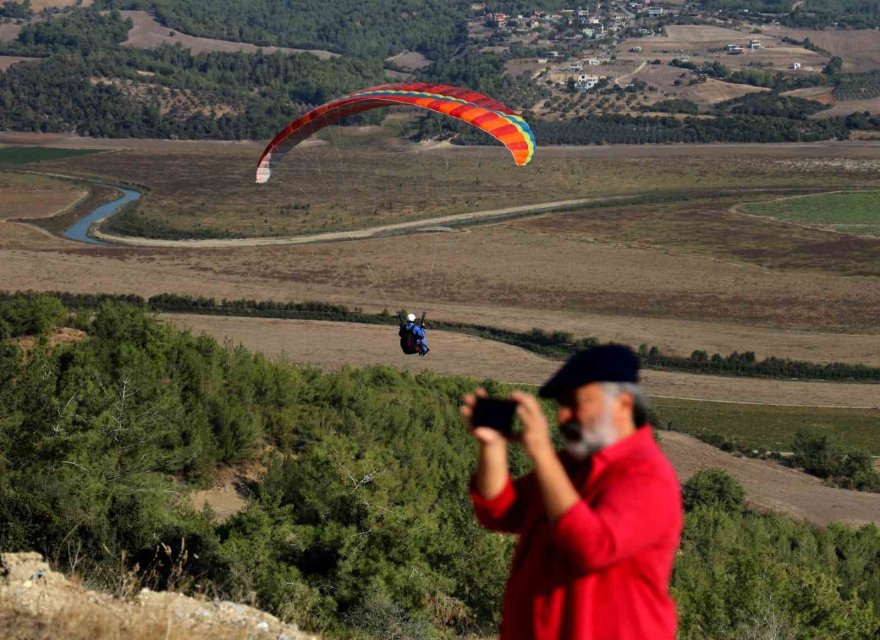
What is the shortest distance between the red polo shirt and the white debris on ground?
173 centimetres

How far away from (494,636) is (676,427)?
24354 mm

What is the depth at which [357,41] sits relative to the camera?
182500mm

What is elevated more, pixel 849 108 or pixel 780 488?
pixel 849 108

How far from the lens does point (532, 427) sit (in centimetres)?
360

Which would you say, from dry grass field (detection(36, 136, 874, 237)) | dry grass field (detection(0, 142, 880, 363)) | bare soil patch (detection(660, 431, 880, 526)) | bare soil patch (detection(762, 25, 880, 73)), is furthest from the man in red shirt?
A: bare soil patch (detection(762, 25, 880, 73))

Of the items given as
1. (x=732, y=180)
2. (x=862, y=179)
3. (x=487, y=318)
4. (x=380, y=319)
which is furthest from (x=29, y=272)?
(x=862, y=179)

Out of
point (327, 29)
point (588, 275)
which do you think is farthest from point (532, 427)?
point (327, 29)

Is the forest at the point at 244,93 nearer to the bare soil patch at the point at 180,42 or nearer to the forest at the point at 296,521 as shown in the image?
the bare soil patch at the point at 180,42

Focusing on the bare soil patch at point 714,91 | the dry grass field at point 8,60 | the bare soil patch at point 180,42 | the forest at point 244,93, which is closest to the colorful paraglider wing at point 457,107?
the forest at point 244,93

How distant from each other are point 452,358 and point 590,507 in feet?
127

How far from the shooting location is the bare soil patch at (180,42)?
15975cm

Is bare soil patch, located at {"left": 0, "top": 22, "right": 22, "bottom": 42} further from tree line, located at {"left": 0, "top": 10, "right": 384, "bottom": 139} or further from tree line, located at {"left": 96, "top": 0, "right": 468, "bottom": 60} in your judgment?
tree line, located at {"left": 96, "top": 0, "right": 468, "bottom": 60}

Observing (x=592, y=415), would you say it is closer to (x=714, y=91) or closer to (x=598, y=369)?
(x=598, y=369)

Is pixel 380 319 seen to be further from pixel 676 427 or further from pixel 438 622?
pixel 438 622
